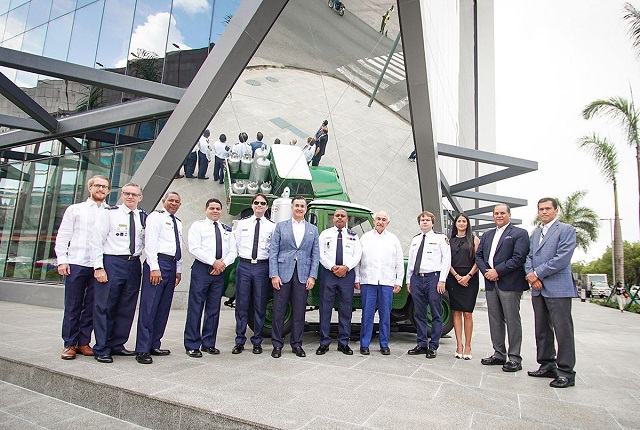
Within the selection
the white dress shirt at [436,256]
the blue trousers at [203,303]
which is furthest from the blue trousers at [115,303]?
the white dress shirt at [436,256]

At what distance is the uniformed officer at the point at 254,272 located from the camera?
16.6 feet

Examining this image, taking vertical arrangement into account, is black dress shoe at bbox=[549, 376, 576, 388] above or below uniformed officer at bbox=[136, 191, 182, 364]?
below

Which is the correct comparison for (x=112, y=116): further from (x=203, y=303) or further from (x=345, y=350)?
(x=345, y=350)

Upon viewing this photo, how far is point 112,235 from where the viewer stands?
453cm

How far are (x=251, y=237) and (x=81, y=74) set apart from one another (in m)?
6.72

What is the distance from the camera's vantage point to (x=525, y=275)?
475cm

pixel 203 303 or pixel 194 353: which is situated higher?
pixel 203 303

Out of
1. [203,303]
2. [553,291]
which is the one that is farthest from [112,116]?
[553,291]

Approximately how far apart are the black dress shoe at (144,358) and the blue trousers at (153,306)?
1.7 inches

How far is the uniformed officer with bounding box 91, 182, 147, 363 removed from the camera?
439cm

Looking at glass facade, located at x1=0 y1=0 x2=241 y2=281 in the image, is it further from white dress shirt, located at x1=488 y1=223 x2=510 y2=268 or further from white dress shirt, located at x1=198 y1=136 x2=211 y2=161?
white dress shirt, located at x1=488 y1=223 x2=510 y2=268

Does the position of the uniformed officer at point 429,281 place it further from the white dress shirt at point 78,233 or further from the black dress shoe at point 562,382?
the white dress shirt at point 78,233

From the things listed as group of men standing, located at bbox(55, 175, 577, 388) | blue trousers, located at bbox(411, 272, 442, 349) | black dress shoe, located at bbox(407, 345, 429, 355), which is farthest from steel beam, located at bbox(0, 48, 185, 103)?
black dress shoe, located at bbox(407, 345, 429, 355)

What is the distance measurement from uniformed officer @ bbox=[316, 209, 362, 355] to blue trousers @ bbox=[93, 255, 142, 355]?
2.29m
